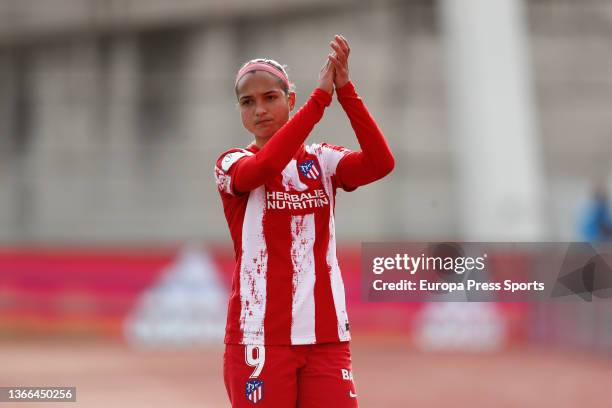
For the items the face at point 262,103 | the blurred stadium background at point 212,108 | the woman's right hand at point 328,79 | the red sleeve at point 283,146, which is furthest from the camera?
the blurred stadium background at point 212,108

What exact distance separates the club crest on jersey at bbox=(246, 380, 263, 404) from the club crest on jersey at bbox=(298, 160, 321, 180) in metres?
0.71

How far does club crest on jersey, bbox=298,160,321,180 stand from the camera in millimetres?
3203

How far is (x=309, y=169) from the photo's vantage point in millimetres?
3221

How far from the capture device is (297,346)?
122 inches

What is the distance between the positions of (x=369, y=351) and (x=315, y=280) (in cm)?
808

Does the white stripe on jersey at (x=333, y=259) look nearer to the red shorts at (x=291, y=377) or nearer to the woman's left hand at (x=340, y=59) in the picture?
the red shorts at (x=291, y=377)

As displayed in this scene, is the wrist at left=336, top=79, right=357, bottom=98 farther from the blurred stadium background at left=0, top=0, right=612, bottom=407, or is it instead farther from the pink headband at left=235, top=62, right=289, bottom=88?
the blurred stadium background at left=0, top=0, right=612, bottom=407

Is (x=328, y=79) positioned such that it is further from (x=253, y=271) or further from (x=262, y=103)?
(x=253, y=271)

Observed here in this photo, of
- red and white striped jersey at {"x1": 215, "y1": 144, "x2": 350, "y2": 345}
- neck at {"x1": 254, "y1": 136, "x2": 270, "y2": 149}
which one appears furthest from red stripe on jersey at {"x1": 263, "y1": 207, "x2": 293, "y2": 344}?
neck at {"x1": 254, "y1": 136, "x2": 270, "y2": 149}

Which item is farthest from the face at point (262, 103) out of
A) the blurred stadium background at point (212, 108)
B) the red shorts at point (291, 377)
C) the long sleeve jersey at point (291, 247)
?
the blurred stadium background at point (212, 108)

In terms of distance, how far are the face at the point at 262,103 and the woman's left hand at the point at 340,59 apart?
8.8 inches

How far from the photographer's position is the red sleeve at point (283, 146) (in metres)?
2.97

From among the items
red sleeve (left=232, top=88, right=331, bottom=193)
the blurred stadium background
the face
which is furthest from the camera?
the blurred stadium background

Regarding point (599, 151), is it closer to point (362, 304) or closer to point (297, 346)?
point (362, 304)
